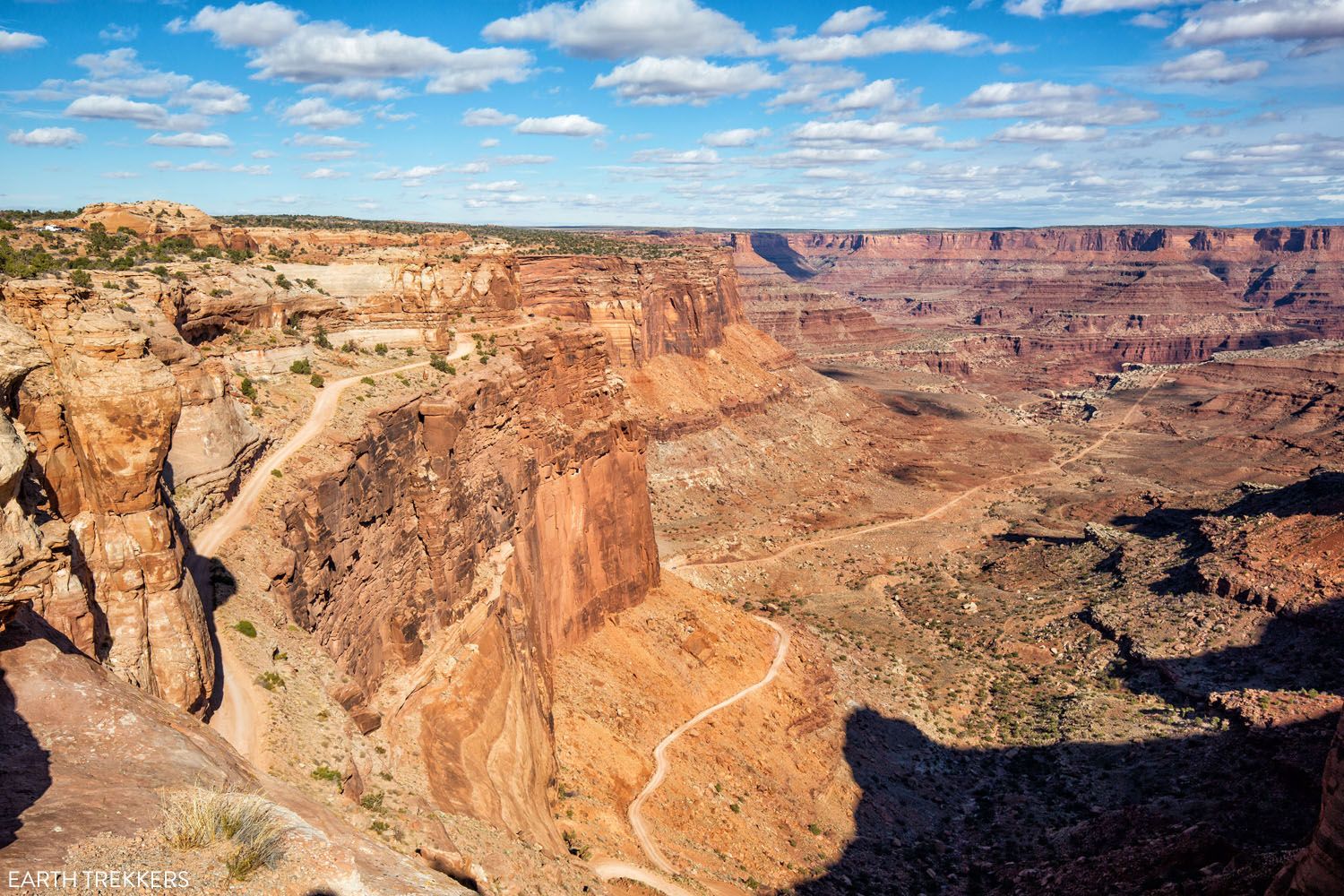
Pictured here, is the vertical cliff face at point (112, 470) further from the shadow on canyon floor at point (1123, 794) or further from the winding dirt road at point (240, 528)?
the shadow on canyon floor at point (1123, 794)

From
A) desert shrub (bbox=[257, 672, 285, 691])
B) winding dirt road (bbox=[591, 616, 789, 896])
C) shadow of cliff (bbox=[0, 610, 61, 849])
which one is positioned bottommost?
winding dirt road (bbox=[591, 616, 789, 896])

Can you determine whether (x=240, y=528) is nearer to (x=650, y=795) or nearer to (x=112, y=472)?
(x=112, y=472)

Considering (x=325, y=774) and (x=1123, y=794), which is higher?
(x=325, y=774)

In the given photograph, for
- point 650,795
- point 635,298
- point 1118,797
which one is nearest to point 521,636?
point 650,795

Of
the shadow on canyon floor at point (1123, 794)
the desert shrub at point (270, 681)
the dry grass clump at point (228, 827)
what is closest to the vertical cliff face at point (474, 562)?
the desert shrub at point (270, 681)

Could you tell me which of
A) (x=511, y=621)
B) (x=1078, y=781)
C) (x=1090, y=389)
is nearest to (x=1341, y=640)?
(x=1078, y=781)

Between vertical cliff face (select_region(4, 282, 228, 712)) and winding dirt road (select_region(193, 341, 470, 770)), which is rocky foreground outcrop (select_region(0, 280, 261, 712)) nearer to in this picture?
vertical cliff face (select_region(4, 282, 228, 712))

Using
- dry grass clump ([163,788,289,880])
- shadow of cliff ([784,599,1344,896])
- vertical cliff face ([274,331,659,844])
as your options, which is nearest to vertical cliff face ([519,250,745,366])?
vertical cliff face ([274,331,659,844])
